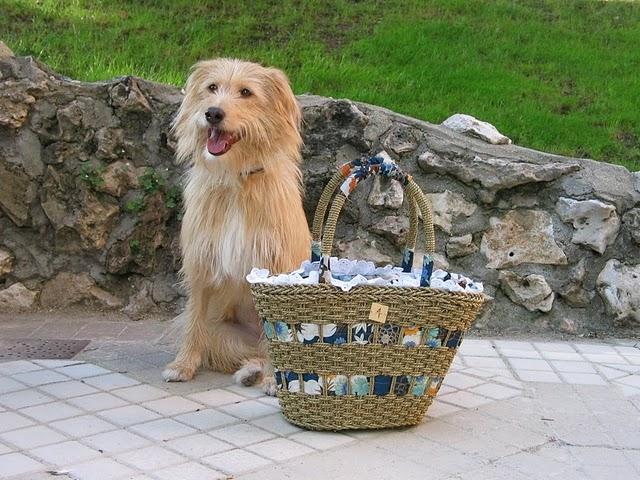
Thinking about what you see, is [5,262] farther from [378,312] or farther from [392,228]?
[378,312]

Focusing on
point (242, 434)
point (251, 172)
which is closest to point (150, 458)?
point (242, 434)

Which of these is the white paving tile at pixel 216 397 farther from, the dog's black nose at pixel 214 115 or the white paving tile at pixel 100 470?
the dog's black nose at pixel 214 115

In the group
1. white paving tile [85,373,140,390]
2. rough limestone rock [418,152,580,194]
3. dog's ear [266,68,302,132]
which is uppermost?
dog's ear [266,68,302,132]

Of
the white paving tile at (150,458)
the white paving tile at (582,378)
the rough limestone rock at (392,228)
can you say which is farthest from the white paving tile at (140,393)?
the white paving tile at (582,378)

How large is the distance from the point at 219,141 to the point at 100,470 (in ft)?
5.64

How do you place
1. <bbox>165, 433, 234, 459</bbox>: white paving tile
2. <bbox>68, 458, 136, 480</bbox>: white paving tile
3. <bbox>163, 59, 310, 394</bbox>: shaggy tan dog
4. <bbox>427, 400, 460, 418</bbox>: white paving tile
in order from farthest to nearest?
<bbox>163, 59, 310, 394</bbox>: shaggy tan dog, <bbox>427, 400, 460, 418</bbox>: white paving tile, <bbox>165, 433, 234, 459</bbox>: white paving tile, <bbox>68, 458, 136, 480</bbox>: white paving tile

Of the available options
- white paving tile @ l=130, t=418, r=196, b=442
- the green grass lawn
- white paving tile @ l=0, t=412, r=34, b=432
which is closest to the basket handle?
white paving tile @ l=130, t=418, r=196, b=442

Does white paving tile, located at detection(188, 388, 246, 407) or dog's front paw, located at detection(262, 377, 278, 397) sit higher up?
dog's front paw, located at detection(262, 377, 278, 397)

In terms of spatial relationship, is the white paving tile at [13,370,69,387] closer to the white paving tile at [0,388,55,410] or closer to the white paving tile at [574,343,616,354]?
the white paving tile at [0,388,55,410]

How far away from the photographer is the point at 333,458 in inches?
138

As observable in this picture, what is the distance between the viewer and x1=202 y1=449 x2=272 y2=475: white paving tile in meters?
3.35

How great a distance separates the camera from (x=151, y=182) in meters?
5.80

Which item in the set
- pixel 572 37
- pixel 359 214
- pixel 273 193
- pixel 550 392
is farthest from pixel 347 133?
pixel 572 37

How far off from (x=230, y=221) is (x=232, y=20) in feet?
14.9
